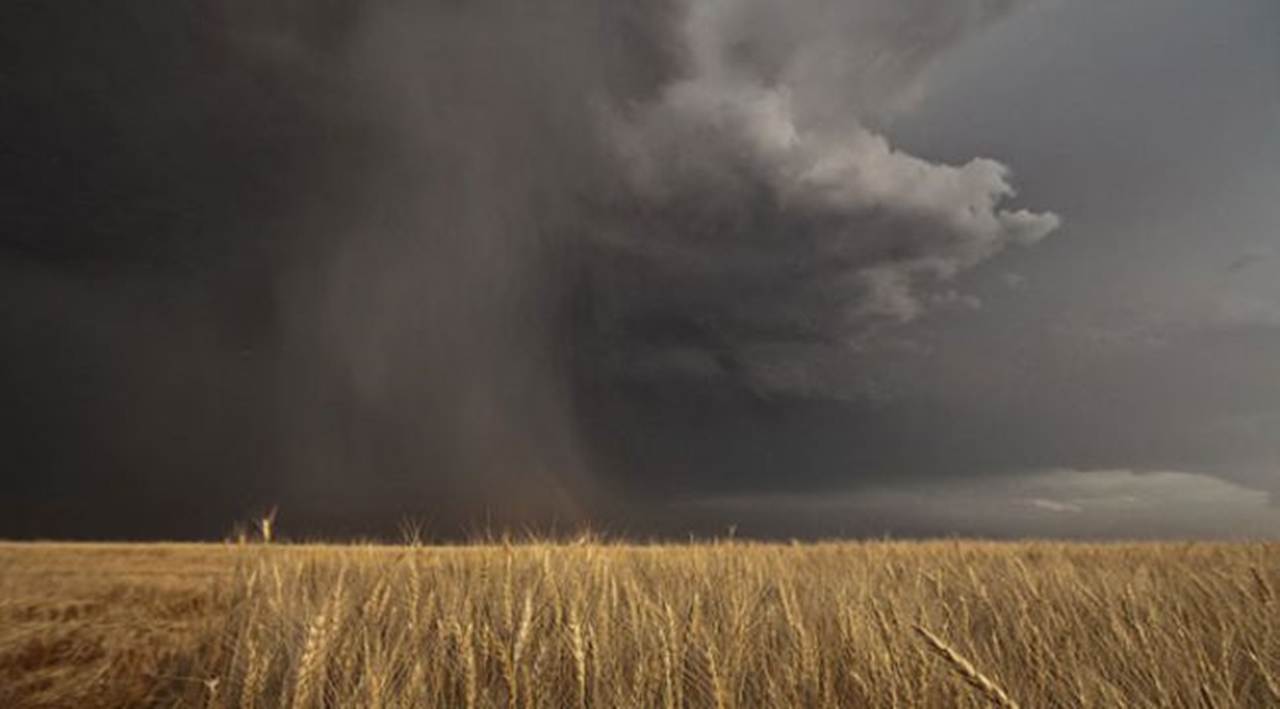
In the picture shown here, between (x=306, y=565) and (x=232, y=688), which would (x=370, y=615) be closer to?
(x=232, y=688)

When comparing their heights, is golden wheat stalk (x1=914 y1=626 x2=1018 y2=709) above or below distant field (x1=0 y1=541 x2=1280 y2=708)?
above

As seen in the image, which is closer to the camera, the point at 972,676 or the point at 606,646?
the point at 972,676

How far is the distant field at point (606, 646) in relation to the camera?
2559 mm

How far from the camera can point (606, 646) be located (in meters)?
3.60

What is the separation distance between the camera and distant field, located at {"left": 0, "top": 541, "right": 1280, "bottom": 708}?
2.56 meters

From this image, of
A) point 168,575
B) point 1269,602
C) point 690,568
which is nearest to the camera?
point 1269,602

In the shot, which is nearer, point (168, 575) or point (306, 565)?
point (306, 565)

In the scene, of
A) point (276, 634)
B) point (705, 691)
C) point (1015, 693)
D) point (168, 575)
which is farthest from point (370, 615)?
point (168, 575)

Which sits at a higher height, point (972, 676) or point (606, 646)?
point (972, 676)

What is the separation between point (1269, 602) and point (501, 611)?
384 cm

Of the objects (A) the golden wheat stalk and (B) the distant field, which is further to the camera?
(B) the distant field

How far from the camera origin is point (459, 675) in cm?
336

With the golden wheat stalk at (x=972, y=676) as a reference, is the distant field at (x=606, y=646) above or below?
below

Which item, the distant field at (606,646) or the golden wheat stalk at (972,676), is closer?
the golden wheat stalk at (972,676)
